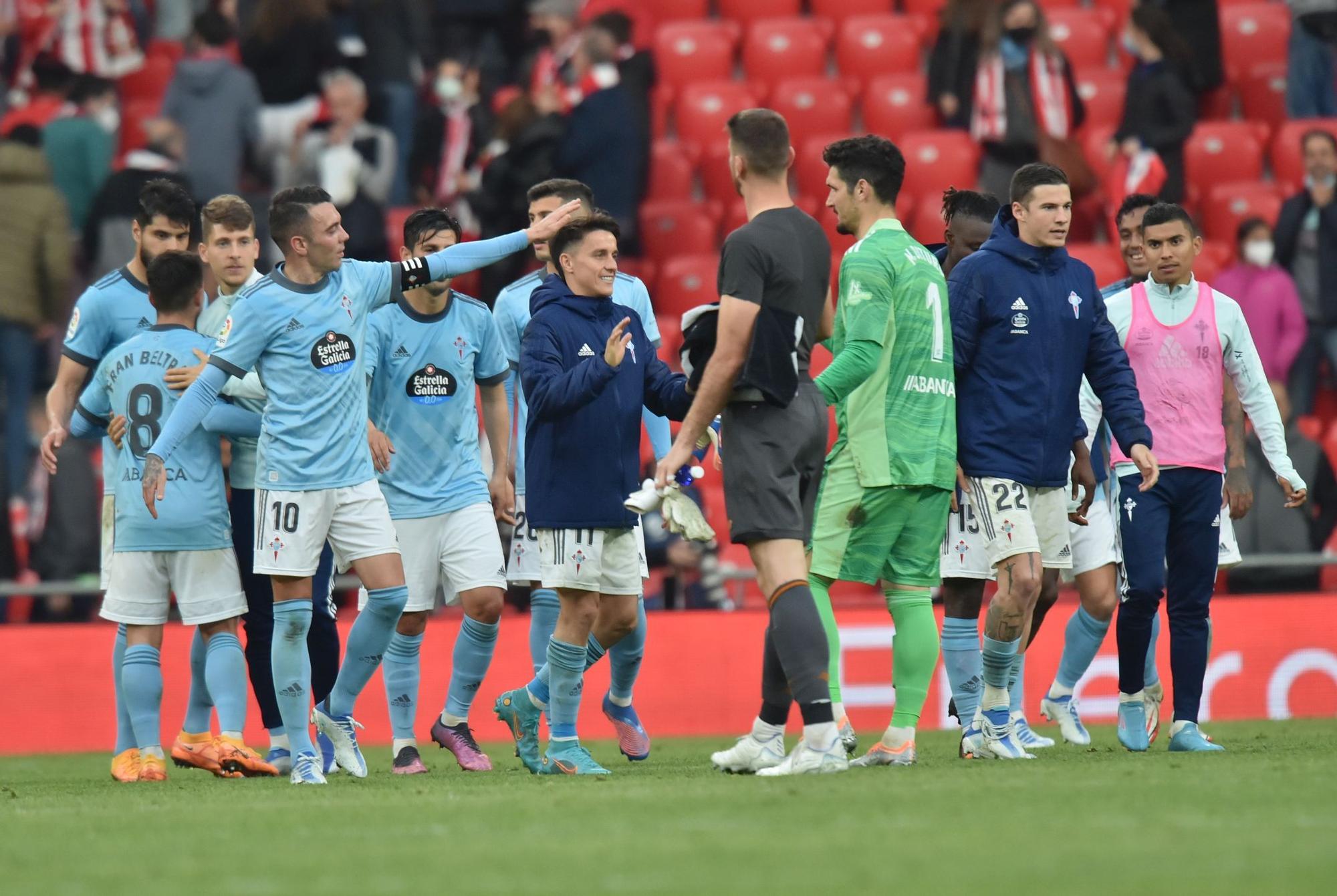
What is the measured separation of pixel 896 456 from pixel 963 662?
107cm

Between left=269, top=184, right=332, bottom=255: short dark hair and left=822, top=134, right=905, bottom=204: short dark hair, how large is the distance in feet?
6.85

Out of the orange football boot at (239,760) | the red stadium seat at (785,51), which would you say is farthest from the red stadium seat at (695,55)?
the orange football boot at (239,760)

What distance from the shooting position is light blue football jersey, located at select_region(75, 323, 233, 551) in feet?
28.7

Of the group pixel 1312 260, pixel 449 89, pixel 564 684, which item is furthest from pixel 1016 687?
pixel 449 89

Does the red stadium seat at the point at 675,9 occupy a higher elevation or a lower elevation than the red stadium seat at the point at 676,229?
higher

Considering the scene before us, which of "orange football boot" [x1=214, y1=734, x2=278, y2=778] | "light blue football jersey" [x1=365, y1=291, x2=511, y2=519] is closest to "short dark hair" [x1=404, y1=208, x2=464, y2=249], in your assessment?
"light blue football jersey" [x1=365, y1=291, x2=511, y2=519]

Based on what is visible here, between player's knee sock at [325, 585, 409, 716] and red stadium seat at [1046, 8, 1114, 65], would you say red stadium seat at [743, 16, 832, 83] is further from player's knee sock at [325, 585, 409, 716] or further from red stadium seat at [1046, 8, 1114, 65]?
player's knee sock at [325, 585, 409, 716]

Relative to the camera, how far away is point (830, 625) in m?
7.98

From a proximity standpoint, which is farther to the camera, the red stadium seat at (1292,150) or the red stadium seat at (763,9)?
the red stadium seat at (763,9)

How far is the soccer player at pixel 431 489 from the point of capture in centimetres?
909

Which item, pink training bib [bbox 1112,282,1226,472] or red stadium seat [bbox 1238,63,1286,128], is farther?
red stadium seat [bbox 1238,63,1286,128]

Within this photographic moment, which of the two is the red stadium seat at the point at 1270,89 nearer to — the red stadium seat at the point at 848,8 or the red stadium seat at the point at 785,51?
the red stadium seat at the point at 848,8

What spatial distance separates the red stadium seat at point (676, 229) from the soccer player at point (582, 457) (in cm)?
785

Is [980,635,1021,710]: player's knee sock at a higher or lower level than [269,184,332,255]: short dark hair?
lower
